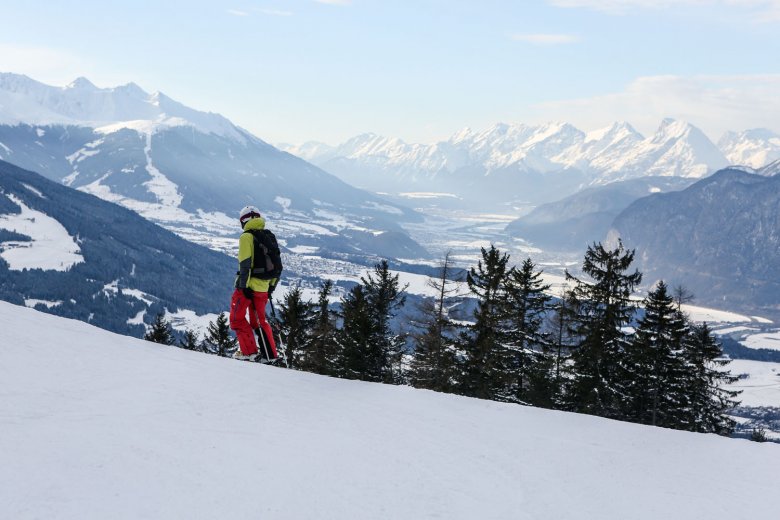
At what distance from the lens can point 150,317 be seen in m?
164

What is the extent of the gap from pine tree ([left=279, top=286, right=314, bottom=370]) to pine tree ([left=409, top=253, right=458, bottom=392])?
22.2 ft

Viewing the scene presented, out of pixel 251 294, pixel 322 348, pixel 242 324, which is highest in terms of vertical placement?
pixel 251 294

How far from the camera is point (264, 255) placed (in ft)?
34.6

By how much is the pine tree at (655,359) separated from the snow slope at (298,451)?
17.0 metres

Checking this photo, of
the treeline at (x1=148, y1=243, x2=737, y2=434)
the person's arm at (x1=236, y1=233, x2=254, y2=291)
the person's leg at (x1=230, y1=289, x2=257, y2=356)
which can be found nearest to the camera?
the person's arm at (x1=236, y1=233, x2=254, y2=291)

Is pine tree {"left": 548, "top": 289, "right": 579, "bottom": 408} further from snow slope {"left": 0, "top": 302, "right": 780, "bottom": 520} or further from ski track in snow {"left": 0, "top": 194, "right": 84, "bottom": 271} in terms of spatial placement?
ski track in snow {"left": 0, "top": 194, "right": 84, "bottom": 271}

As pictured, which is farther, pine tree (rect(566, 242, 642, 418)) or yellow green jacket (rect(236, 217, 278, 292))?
pine tree (rect(566, 242, 642, 418))

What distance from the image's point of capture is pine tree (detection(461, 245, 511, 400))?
85.6 feet

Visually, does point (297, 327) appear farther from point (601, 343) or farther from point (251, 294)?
point (251, 294)

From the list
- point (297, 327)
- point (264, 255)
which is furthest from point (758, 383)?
point (264, 255)

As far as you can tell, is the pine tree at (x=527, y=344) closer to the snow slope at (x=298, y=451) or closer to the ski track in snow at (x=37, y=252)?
the snow slope at (x=298, y=451)

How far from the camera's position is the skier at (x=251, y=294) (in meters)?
10.4

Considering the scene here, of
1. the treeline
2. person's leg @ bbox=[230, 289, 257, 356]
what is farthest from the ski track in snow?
person's leg @ bbox=[230, 289, 257, 356]

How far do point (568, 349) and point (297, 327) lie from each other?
16.2 m
